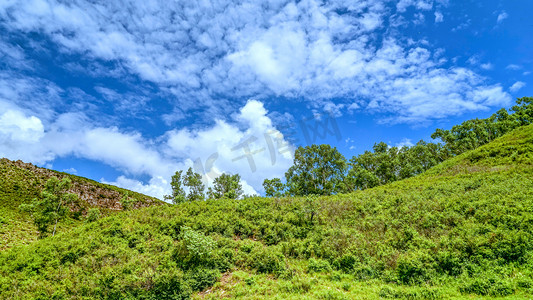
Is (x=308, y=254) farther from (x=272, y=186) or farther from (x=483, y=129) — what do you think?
(x=483, y=129)

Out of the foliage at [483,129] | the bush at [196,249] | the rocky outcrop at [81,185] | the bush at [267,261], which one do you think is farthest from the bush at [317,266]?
the foliage at [483,129]

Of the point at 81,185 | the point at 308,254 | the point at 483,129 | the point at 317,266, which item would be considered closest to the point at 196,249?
the point at 308,254

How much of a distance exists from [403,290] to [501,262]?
13.8 ft

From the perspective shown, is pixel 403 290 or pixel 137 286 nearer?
pixel 403 290

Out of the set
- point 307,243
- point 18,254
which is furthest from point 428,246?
point 18,254

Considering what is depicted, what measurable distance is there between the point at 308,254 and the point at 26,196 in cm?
6044

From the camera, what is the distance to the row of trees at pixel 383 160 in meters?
53.4

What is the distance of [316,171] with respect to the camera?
53.3 m

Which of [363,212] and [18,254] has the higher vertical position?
[18,254]

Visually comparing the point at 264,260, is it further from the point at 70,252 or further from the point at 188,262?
the point at 70,252

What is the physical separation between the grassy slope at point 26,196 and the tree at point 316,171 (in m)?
43.9

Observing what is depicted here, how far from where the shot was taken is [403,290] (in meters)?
9.05

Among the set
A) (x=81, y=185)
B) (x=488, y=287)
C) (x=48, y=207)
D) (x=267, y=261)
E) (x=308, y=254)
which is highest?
(x=81, y=185)

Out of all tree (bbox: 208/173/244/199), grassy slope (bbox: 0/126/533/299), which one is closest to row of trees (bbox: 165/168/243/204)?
tree (bbox: 208/173/244/199)
